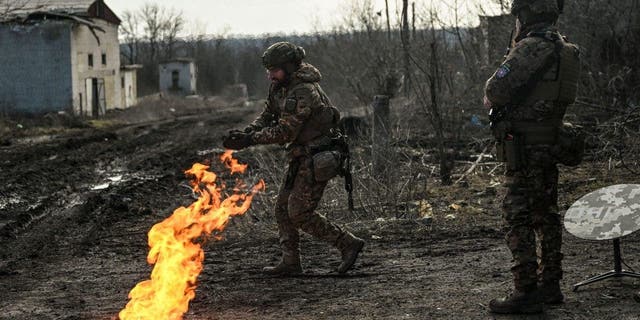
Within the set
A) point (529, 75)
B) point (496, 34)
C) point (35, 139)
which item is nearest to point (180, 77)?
point (35, 139)

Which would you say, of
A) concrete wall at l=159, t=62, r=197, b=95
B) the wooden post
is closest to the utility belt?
the wooden post

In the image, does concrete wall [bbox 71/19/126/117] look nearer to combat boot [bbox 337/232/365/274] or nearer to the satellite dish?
combat boot [bbox 337/232/365/274]

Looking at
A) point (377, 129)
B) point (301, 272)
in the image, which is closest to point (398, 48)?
point (377, 129)

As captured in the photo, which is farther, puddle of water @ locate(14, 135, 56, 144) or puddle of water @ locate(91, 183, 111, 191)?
puddle of water @ locate(14, 135, 56, 144)

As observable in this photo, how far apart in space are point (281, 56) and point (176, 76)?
62605 millimetres

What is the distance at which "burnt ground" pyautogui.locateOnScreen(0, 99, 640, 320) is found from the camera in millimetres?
5797

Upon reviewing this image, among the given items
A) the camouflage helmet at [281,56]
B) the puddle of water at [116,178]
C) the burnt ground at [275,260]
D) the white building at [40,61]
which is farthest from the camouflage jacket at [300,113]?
the white building at [40,61]

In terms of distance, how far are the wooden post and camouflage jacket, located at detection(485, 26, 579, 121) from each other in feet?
16.7

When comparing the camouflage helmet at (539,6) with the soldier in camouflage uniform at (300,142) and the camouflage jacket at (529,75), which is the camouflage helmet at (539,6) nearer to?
the camouflage jacket at (529,75)

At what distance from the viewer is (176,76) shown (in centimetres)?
6781

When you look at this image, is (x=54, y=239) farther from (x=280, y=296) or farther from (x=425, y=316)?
(x=425, y=316)

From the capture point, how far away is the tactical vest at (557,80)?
5.38 meters

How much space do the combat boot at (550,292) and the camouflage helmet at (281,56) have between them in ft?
8.92

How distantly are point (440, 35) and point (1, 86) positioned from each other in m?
23.8
